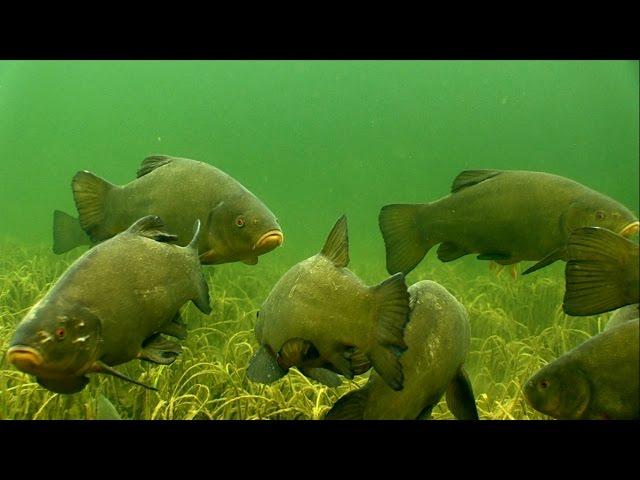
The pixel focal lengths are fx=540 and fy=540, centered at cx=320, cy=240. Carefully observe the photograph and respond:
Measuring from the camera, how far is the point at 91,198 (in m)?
3.68

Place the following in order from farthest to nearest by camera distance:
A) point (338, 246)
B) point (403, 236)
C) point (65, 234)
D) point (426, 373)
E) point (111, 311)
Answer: point (65, 234), point (403, 236), point (338, 246), point (426, 373), point (111, 311)

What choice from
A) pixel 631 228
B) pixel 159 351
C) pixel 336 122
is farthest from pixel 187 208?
pixel 336 122

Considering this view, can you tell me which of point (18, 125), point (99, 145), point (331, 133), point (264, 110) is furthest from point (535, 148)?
point (18, 125)

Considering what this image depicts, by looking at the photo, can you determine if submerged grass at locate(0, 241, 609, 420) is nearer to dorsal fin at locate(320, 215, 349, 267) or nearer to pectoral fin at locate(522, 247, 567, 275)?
pectoral fin at locate(522, 247, 567, 275)

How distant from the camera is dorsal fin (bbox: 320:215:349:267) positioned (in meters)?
2.74

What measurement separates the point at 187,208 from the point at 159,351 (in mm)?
1213

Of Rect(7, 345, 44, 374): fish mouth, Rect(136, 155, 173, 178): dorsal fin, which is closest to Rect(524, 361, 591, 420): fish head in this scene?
Rect(7, 345, 44, 374): fish mouth

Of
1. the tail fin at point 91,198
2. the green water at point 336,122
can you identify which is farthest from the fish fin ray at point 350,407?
the green water at point 336,122

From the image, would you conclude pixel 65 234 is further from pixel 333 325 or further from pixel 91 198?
pixel 333 325

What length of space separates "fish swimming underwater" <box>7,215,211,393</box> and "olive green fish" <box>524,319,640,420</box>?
1737 millimetres

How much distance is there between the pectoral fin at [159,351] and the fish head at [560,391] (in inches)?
65.1

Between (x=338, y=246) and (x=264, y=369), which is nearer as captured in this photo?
(x=264, y=369)
